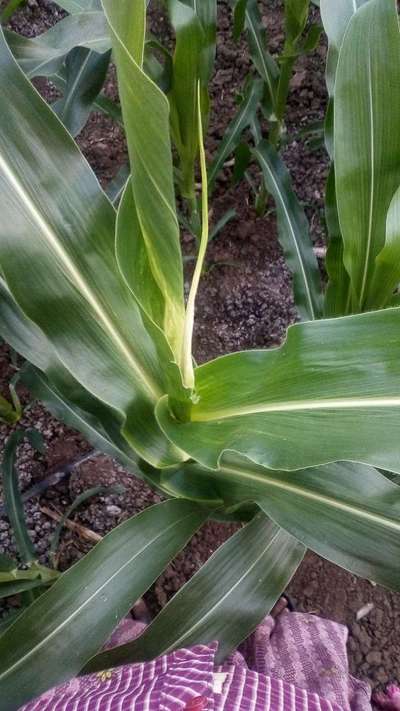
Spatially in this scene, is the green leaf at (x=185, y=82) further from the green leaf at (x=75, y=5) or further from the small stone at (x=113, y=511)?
the small stone at (x=113, y=511)

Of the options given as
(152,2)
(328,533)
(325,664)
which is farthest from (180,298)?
(152,2)

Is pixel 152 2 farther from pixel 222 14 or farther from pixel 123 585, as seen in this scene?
pixel 123 585

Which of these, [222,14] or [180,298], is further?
[222,14]

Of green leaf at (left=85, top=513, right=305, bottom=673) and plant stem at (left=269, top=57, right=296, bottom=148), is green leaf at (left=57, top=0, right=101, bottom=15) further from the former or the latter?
green leaf at (left=85, top=513, right=305, bottom=673)

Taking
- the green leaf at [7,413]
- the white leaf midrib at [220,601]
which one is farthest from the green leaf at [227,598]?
the green leaf at [7,413]

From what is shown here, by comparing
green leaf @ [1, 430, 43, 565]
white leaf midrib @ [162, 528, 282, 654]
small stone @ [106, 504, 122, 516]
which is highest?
green leaf @ [1, 430, 43, 565]

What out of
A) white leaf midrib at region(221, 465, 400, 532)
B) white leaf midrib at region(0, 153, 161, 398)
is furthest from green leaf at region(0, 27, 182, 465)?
white leaf midrib at region(221, 465, 400, 532)

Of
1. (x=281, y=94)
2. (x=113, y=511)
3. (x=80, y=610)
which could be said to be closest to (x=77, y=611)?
(x=80, y=610)
